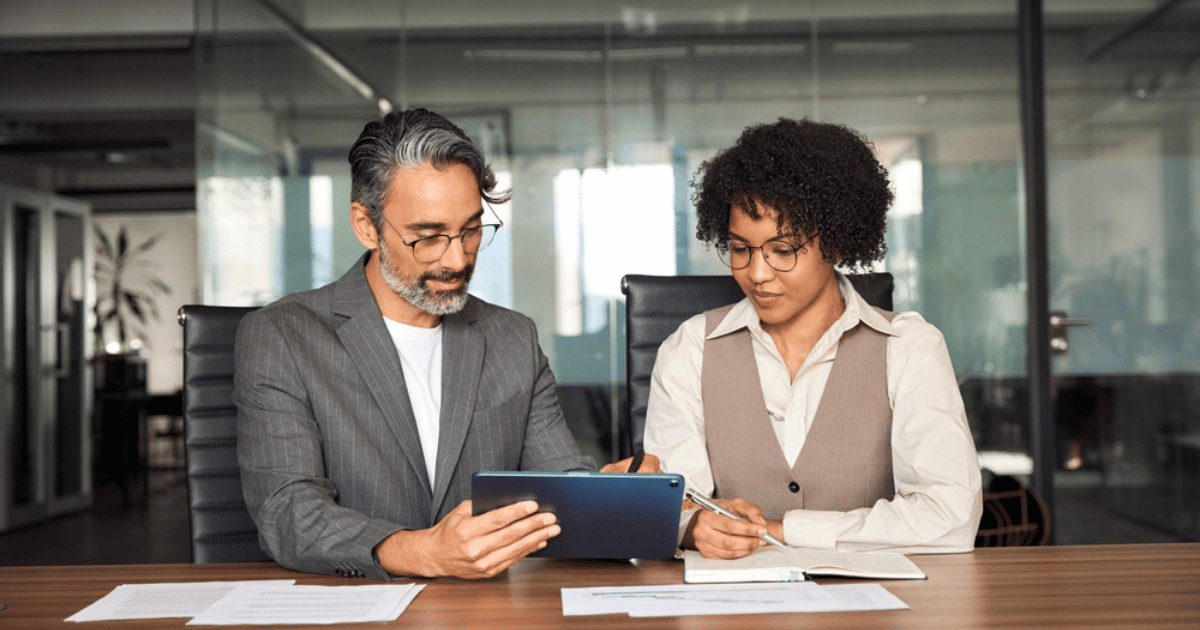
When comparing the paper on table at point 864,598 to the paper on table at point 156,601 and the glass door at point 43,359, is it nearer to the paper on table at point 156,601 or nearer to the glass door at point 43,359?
the paper on table at point 156,601

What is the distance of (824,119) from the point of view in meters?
3.90

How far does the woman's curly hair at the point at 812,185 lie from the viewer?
6.20ft

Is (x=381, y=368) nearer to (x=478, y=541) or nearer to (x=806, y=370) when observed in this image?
(x=478, y=541)

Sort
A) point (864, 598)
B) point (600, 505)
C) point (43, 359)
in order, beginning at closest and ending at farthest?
point (864, 598), point (600, 505), point (43, 359)

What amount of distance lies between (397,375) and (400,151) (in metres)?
0.43

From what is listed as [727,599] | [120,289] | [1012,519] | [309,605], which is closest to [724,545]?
[727,599]

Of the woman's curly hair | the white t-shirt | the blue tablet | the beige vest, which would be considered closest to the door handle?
the woman's curly hair

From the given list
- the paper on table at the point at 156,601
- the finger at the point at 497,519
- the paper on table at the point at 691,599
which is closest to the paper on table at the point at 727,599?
the paper on table at the point at 691,599

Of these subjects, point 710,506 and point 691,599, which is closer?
point 691,599

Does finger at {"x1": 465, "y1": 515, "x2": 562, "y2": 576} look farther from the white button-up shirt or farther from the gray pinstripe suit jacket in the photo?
the white button-up shirt

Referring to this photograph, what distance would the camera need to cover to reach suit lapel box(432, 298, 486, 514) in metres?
1.78

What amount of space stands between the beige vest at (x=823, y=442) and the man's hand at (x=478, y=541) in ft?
2.09

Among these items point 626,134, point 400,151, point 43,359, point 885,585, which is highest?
point 626,134

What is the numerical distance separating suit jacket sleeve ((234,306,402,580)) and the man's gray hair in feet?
1.04
